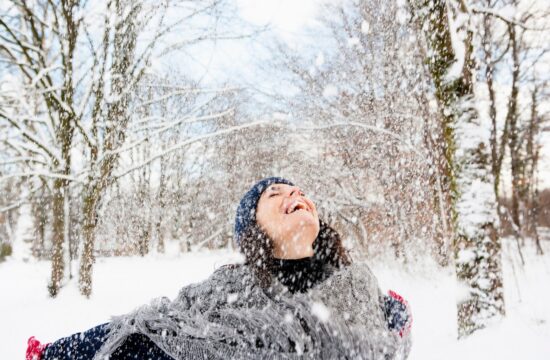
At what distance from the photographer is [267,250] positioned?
1.66 metres

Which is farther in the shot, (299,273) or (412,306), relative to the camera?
(412,306)

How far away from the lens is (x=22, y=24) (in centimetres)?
711

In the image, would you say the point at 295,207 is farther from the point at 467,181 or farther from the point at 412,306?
the point at 412,306

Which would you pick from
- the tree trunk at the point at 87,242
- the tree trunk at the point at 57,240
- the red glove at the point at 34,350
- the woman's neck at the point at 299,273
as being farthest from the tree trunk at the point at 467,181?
the tree trunk at the point at 57,240

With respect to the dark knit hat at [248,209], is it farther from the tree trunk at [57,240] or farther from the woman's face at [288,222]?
the tree trunk at [57,240]

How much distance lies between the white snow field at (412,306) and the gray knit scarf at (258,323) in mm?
467

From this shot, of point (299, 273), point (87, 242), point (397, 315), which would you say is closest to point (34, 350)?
point (299, 273)

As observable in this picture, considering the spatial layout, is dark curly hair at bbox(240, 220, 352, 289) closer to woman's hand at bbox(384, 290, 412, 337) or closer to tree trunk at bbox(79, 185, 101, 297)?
woman's hand at bbox(384, 290, 412, 337)

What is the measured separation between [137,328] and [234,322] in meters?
0.32

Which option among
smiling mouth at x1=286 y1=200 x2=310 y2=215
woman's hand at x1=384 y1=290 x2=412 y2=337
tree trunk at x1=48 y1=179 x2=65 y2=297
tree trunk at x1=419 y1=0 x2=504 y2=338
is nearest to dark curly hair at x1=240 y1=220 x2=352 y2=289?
smiling mouth at x1=286 y1=200 x2=310 y2=215

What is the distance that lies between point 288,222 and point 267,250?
5.8 inches

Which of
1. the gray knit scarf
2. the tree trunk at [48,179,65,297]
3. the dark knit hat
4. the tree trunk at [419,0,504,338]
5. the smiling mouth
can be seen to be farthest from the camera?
the tree trunk at [48,179,65,297]

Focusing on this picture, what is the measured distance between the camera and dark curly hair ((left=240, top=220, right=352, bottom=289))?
157 cm

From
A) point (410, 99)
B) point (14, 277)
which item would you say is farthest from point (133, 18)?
point (14, 277)
